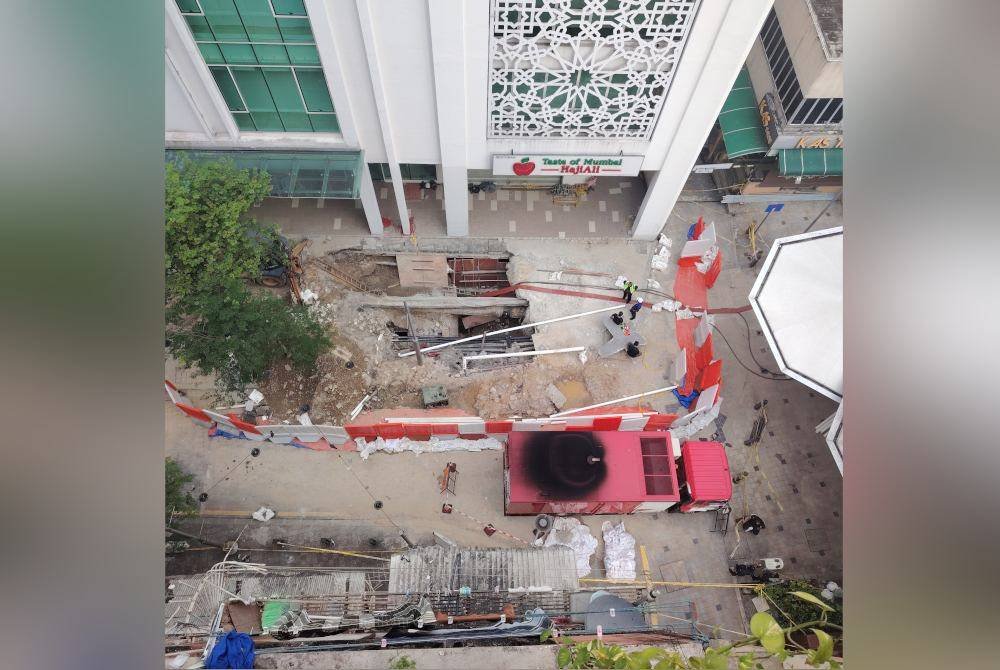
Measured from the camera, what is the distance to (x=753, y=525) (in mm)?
25250

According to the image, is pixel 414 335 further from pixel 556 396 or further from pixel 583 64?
pixel 583 64

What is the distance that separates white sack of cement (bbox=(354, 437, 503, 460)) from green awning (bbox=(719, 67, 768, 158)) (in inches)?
797

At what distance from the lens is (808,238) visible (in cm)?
2748

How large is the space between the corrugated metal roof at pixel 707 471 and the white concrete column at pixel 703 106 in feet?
40.5

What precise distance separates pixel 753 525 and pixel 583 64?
20595mm

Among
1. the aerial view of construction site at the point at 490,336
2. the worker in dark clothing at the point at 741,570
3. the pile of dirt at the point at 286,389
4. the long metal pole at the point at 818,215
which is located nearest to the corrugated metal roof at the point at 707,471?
the aerial view of construction site at the point at 490,336

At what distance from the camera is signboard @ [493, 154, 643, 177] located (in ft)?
90.7

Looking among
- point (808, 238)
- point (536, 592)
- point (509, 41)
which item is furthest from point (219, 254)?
point (808, 238)

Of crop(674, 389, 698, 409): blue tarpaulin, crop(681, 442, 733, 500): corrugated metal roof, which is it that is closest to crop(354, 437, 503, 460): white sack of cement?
crop(681, 442, 733, 500): corrugated metal roof

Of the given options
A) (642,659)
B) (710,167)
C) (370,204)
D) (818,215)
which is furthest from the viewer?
(818,215)

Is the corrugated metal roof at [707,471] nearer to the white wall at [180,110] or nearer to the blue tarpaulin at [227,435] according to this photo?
the blue tarpaulin at [227,435]

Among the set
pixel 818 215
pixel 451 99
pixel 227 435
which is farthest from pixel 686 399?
pixel 227 435
